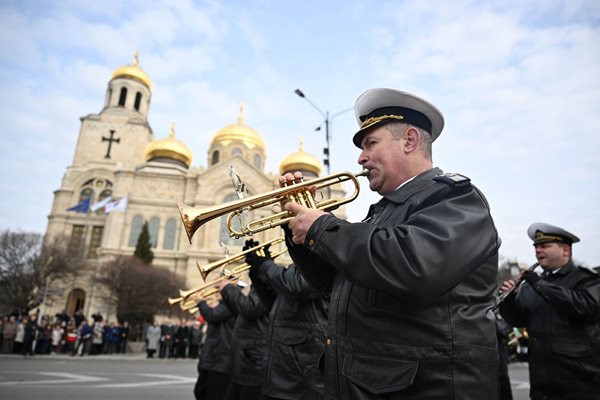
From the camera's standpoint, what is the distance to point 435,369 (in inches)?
79.9

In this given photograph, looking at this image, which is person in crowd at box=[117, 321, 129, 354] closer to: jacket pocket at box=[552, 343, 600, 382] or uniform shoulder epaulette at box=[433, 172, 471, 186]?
jacket pocket at box=[552, 343, 600, 382]

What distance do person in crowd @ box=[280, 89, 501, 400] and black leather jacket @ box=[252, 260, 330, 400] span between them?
220cm

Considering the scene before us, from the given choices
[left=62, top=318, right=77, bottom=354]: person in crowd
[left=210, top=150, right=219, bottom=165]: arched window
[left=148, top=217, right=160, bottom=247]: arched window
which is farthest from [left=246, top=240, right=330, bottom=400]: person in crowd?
[left=210, top=150, right=219, bottom=165]: arched window

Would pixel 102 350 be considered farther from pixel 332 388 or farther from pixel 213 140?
pixel 213 140

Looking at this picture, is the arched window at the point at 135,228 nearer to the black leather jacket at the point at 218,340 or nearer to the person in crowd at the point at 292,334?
the black leather jacket at the point at 218,340

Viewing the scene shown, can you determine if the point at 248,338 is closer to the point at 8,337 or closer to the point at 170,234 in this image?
the point at 8,337

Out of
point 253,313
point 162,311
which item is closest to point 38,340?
point 162,311

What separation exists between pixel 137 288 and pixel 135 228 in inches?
582

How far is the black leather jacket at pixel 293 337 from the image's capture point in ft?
14.9

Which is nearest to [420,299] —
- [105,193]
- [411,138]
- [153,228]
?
[411,138]

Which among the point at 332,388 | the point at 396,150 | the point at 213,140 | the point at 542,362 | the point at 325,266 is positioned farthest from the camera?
the point at 213,140

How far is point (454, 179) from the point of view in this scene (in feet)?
7.62

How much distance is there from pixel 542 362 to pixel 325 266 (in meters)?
2.85

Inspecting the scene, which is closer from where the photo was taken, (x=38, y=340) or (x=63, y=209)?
(x=38, y=340)
